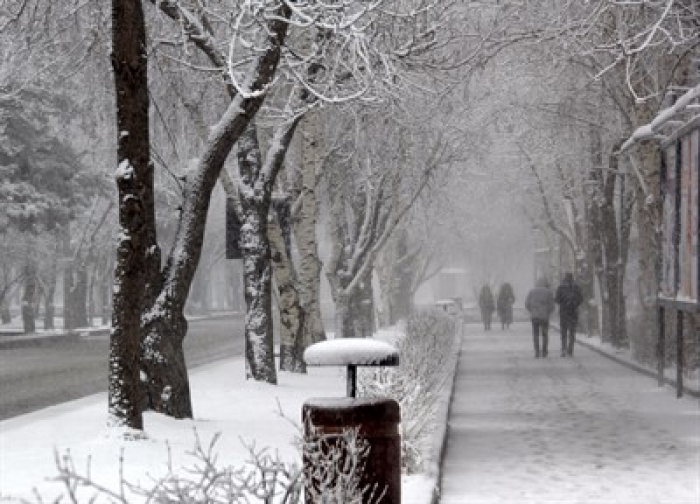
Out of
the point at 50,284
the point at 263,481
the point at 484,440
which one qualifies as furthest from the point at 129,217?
the point at 50,284

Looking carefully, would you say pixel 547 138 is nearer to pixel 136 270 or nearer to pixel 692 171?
pixel 692 171

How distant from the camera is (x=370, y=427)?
279 inches

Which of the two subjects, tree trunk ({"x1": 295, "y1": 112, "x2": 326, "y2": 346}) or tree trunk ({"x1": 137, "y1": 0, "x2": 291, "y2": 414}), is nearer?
tree trunk ({"x1": 137, "y1": 0, "x2": 291, "y2": 414})

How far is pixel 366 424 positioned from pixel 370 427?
1.7 inches

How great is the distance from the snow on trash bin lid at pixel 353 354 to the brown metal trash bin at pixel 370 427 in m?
0.26

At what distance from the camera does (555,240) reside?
63.8m

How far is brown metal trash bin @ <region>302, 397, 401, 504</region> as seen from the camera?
23.1 ft

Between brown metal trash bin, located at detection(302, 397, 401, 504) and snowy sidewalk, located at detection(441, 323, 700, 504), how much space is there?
363cm

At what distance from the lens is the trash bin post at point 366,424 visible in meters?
7.03

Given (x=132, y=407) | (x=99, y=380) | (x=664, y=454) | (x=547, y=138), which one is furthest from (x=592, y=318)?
(x=132, y=407)

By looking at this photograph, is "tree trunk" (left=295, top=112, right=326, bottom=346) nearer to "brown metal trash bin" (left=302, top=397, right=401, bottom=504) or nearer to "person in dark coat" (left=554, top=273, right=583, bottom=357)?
"person in dark coat" (left=554, top=273, right=583, bottom=357)

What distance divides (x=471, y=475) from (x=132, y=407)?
3.27 metres

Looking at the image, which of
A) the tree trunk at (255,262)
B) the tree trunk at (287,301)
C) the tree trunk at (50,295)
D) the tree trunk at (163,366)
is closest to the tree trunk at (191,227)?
the tree trunk at (163,366)

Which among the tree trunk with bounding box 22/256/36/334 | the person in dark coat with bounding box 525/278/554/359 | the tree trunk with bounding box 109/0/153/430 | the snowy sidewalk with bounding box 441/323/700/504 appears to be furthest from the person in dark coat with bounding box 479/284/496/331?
the tree trunk with bounding box 109/0/153/430
